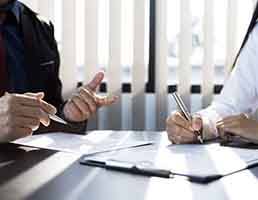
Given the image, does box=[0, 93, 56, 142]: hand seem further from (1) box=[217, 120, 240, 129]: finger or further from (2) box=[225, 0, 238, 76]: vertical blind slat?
(2) box=[225, 0, 238, 76]: vertical blind slat

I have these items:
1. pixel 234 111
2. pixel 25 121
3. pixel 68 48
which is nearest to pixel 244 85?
pixel 234 111

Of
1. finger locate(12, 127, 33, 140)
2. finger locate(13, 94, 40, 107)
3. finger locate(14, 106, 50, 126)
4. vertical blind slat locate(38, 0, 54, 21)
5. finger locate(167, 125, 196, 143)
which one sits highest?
vertical blind slat locate(38, 0, 54, 21)

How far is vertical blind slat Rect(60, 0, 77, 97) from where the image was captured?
2486 mm

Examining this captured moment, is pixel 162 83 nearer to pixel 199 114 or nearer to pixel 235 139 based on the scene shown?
pixel 199 114

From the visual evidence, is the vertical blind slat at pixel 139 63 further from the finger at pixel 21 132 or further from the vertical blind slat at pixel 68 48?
the finger at pixel 21 132

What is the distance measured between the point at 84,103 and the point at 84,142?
297mm

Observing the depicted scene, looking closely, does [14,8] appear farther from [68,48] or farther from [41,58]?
[68,48]

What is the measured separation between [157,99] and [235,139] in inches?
41.5

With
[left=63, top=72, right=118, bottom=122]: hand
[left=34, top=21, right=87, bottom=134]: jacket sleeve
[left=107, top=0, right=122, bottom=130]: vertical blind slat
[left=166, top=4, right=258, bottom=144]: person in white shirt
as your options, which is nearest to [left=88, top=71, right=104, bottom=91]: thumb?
[left=63, top=72, right=118, bottom=122]: hand

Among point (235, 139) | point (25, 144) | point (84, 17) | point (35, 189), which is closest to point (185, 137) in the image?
point (235, 139)

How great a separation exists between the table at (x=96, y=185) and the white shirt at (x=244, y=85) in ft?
2.47

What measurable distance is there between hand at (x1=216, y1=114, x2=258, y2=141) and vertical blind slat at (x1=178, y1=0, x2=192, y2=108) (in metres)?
1.02

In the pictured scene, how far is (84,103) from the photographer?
1.68m

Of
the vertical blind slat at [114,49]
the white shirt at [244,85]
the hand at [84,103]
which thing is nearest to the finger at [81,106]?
the hand at [84,103]
